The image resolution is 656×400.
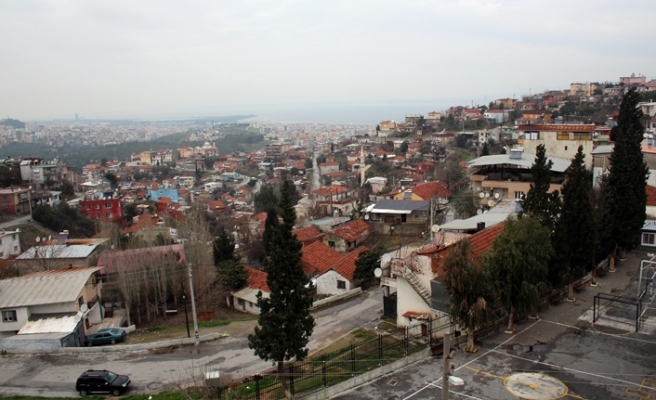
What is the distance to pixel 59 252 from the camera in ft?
71.4

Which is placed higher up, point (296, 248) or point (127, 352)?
point (296, 248)

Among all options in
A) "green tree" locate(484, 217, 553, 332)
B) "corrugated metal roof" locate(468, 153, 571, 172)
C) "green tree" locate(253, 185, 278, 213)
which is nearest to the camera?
"green tree" locate(484, 217, 553, 332)

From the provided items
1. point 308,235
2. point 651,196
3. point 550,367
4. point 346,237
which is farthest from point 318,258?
point 651,196

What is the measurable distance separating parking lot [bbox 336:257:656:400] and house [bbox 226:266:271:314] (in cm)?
965

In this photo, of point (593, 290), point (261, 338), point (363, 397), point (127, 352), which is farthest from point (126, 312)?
point (593, 290)

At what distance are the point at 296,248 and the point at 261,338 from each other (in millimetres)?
1996

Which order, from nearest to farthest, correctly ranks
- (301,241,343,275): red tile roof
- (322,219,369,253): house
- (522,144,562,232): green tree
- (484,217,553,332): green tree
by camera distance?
(484,217,553,332): green tree, (522,144,562,232): green tree, (301,241,343,275): red tile roof, (322,219,369,253): house

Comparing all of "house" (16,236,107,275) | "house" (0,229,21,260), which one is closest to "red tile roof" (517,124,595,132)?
"house" (16,236,107,275)

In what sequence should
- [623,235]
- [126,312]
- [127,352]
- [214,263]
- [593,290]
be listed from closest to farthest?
[127,352] < [593,290] < [623,235] < [126,312] < [214,263]

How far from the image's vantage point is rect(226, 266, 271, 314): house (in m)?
19.6

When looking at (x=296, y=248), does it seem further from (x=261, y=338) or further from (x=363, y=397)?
(x=363, y=397)

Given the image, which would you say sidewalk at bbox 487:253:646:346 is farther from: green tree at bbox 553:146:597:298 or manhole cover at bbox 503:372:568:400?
manhole cover at bbox 503:372:568:400

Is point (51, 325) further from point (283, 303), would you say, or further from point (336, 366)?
point (336, 366)

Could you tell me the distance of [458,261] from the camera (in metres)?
11.1
